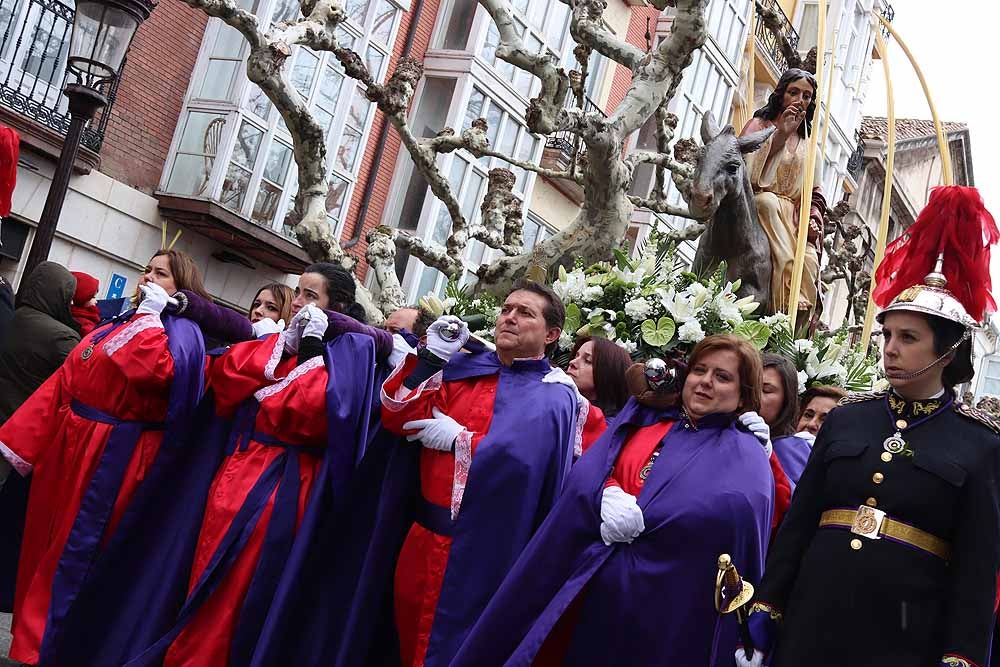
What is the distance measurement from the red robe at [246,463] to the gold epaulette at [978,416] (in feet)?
9.54

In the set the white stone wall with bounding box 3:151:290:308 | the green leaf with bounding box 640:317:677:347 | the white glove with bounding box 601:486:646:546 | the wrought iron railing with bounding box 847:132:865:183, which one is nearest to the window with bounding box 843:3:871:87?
the wrought iron railing with bounding box 847:132:865:183

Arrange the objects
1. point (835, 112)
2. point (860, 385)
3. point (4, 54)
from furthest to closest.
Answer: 1. point (835, 112)
2. point (4, 54)
3. point (860, 385)

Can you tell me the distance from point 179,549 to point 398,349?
4.55ft

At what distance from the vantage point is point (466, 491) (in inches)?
204

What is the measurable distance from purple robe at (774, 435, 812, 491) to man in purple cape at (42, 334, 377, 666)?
1866mm

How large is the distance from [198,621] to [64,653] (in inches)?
29.5

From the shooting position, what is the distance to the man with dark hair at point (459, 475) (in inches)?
202

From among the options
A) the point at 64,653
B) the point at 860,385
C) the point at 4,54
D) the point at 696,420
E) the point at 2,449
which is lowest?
the point at 64,653

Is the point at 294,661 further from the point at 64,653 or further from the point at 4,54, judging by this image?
the point at 4,54

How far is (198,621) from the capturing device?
5473mm

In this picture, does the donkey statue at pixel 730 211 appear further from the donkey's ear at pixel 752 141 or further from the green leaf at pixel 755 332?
the green leaf at pixel 755 332

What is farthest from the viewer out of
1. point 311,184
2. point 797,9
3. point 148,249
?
point 797,9

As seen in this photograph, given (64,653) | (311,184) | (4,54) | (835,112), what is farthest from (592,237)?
(835,112)

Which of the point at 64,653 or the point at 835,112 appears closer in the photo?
the point at 64,653
